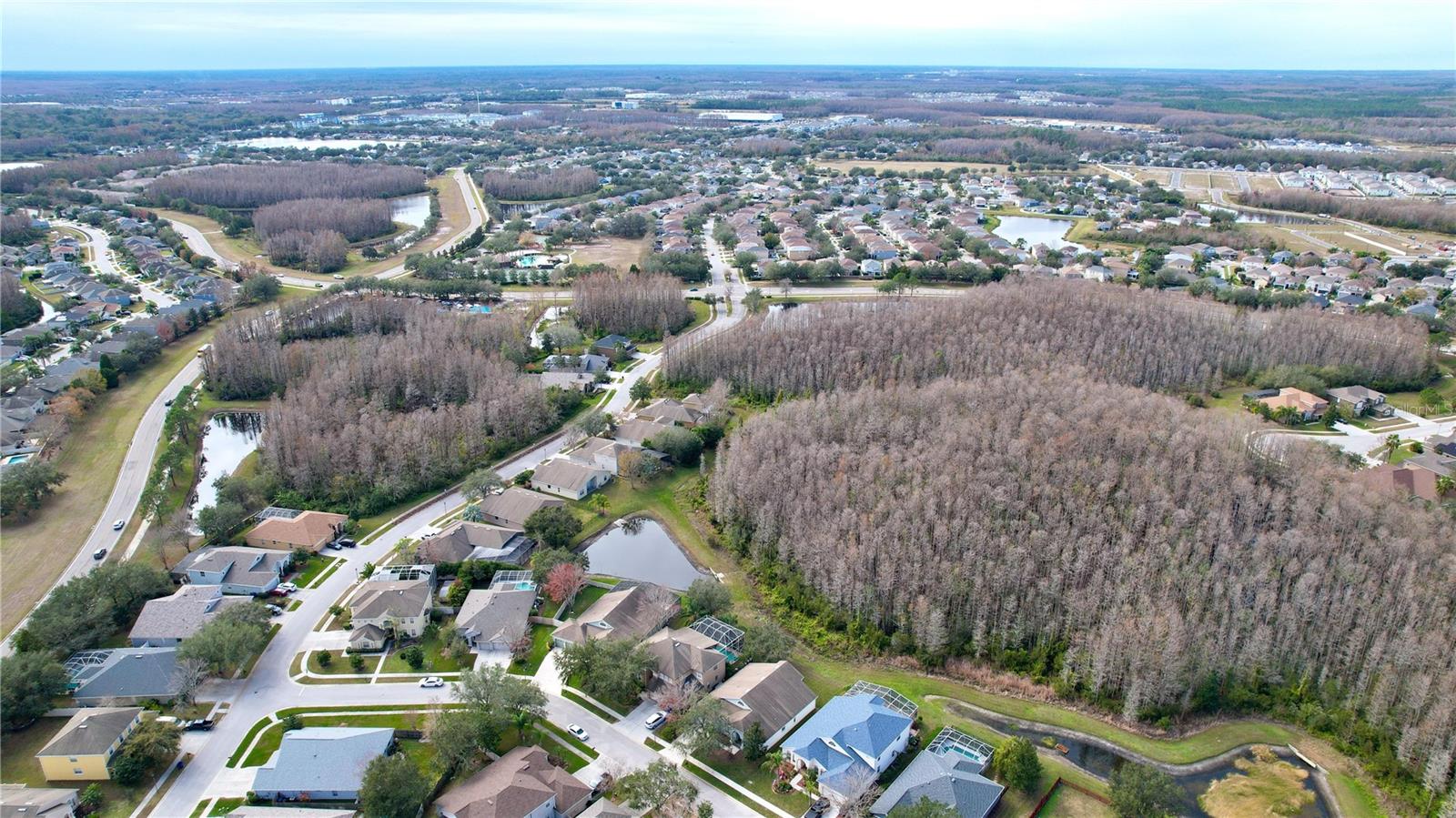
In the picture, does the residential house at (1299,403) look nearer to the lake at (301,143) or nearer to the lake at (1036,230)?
the lake at (1036,230)

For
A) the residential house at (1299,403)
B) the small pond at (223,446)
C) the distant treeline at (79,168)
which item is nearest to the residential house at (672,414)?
the small pond at (223,446)

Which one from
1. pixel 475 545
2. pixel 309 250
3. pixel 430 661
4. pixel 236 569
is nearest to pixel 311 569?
pixel 236 569

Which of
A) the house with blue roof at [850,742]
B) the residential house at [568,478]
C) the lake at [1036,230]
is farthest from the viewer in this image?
the lake at [1036,230]

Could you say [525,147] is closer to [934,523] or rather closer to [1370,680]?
[934,523]

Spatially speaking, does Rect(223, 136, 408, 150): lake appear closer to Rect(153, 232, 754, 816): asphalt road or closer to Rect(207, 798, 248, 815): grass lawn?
Rect(153, 232, 754, 816): asphalt road

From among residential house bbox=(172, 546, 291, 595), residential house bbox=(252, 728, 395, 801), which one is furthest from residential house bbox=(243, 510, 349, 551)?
residential house bbox=(252, 728, 395, 801)

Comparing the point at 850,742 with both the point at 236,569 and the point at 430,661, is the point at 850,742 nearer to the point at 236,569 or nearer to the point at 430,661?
A: the point at 430,661

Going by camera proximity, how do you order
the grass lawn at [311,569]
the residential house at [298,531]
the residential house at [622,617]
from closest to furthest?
the residential house at [622,617], the grass lawn at [311,569], the residential house at [298,531]
